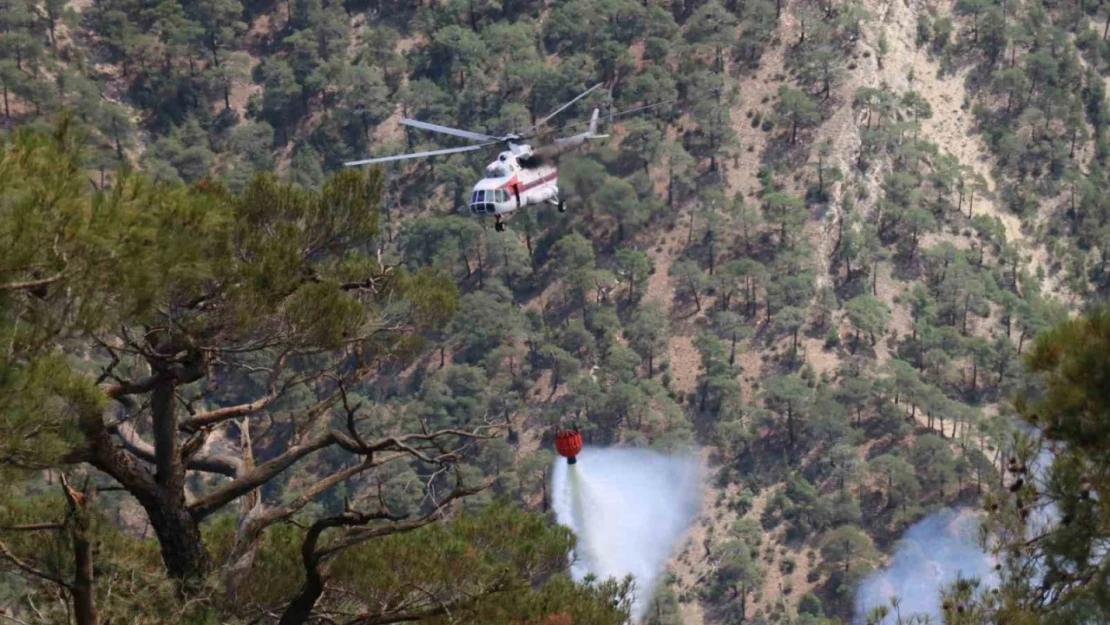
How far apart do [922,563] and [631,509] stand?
13075mm

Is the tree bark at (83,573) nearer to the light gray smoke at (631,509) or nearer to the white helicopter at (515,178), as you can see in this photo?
the white helicopter at (515,178)

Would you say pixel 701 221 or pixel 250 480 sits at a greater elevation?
pixel 250 480

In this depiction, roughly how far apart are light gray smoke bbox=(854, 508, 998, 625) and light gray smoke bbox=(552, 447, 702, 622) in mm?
8827

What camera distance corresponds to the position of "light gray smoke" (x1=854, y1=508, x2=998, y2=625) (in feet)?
204

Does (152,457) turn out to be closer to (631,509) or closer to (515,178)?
(515,178)

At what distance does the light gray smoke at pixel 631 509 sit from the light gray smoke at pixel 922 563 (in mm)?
8827

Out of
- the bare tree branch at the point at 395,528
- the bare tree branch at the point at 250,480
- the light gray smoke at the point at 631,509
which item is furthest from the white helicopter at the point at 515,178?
the light gray smoke at the point at 631,509

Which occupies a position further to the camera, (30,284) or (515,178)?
(515,178)

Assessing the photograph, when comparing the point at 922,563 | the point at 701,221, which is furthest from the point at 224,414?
the point at 701,221

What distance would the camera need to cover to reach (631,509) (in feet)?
250

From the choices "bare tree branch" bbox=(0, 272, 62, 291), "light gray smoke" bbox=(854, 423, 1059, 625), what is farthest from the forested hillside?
"bare tree branch" bbox=(0, 272, 62, 291)

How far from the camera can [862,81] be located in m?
91.8

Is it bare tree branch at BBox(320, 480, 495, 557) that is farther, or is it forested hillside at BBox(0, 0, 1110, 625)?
forested hillside at BBox(0, 0, 1110, 625)

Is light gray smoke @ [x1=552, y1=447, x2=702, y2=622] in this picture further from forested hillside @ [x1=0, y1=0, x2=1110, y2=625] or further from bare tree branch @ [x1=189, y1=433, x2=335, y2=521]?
bare tree branch @ [x1=189, y1=433, x2=335, y2=521]
